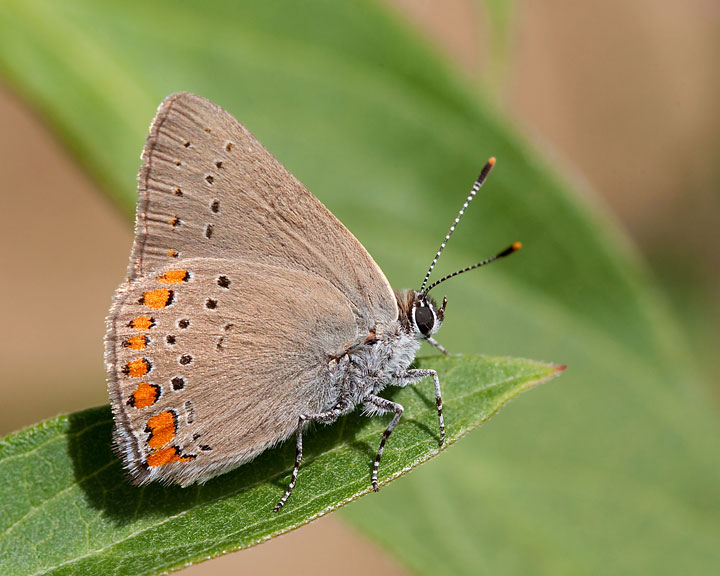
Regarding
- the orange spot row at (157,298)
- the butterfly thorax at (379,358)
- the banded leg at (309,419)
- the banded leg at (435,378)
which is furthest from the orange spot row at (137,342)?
the banded leg at (435,378)

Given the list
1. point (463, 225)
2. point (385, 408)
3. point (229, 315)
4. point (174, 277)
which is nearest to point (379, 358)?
point (385, 408)

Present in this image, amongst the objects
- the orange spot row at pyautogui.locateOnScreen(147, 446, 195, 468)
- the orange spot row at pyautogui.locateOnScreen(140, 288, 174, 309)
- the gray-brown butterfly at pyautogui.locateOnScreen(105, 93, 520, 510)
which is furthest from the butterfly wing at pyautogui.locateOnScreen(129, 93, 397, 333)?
the orange spot row at pyautogui.locateOnScreen(147, 446, 195, 468)

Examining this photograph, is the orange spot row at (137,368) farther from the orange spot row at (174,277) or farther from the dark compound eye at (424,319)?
the dark compound eye at (424,319)

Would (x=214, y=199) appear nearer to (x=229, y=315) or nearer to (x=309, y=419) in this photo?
(x=229, y=315)

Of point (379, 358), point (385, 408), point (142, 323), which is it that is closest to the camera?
point (142, 323)

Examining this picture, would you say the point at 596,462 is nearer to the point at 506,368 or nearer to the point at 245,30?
the point at 506,368

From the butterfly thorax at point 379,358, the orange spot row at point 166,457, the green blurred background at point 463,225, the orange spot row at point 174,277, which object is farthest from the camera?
the green blurred background at point 463,225
